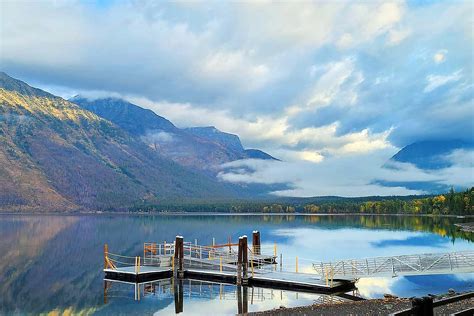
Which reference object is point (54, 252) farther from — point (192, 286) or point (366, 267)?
point (366, 267)

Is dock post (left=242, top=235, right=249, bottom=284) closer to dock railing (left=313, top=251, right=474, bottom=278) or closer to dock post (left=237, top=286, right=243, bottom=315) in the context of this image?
dock post (left=237, top=286, right=243, bottom=315)

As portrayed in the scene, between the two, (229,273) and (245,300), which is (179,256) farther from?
(245,300)

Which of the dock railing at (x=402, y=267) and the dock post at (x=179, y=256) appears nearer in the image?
the dock railing at (x=402, y=267)

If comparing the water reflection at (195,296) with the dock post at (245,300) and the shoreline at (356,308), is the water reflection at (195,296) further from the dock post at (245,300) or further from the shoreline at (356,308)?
the shoreline at (356,308)

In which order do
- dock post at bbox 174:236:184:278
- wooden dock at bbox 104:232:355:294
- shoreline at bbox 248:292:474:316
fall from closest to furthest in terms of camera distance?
shoreline at bbox 248:292:474:316, wooden dock at bbox 104:232:355:294, dock post at bbox 174:236:184:278

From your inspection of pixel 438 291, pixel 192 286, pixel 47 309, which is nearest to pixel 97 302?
pixel 47 309

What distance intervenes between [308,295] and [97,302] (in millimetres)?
15146

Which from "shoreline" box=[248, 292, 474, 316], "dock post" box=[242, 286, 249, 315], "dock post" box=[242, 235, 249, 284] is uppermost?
"dock post" box=[242, 235, 249, 284]

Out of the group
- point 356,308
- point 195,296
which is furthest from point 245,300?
Answer: point 356,308

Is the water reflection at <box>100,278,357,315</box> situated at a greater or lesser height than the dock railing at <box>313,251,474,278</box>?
lesser

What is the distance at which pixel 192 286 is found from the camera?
4269cm

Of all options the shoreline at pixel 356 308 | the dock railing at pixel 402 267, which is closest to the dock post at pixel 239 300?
the shoreline at pixel 356 308

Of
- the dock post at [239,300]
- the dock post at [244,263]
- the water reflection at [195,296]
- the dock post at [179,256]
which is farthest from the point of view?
the dock post at [179,256]

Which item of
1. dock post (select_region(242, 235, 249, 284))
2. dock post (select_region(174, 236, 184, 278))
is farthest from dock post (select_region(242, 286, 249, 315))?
dock post (select_region(174, 236, 184, 278))
